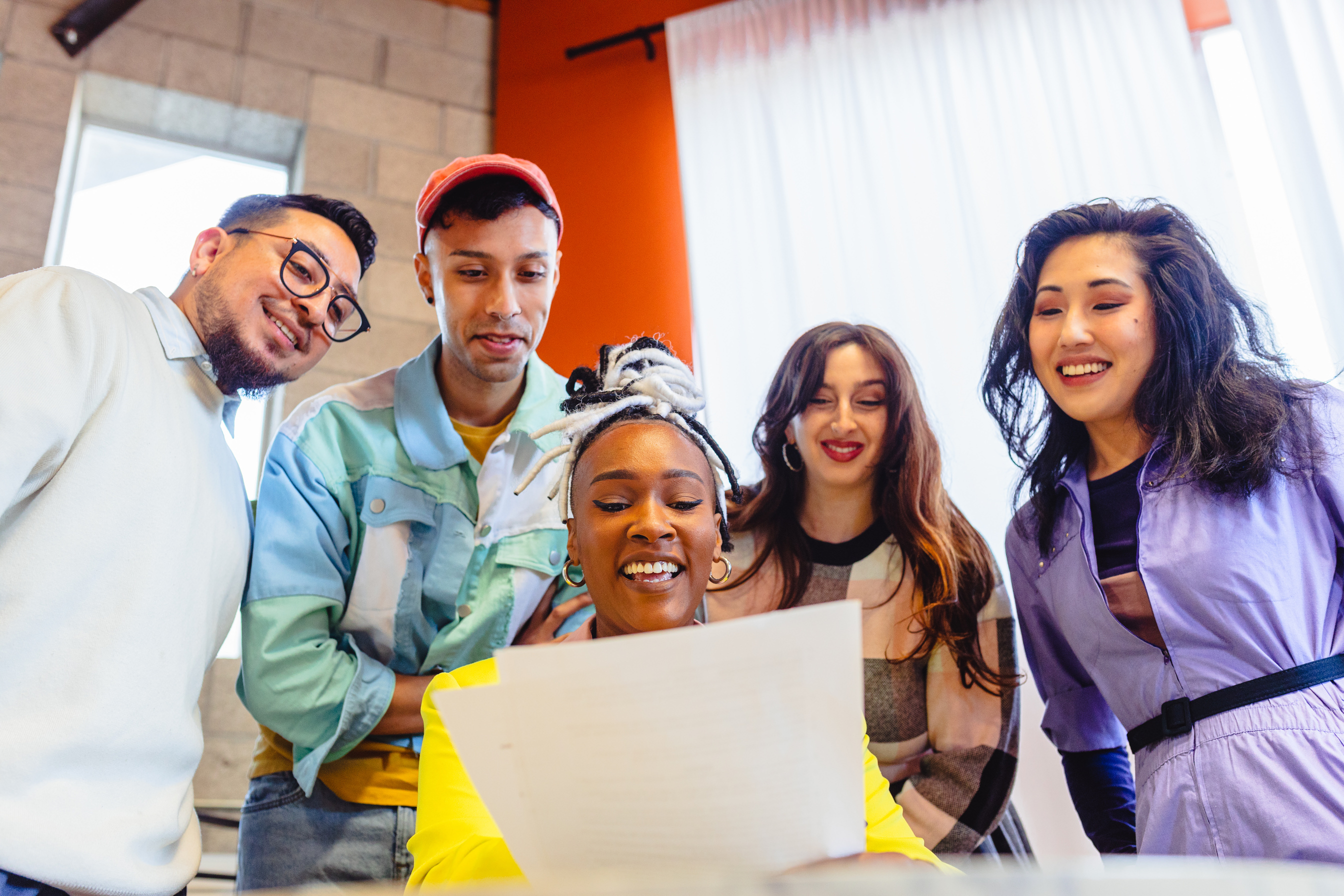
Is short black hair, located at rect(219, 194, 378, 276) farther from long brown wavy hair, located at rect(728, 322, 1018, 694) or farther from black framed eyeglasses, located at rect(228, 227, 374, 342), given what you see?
long brown wavy hair, located at rect(728, 322, 1018, 694)

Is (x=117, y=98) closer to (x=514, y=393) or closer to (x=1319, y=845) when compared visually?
(x=514, y=393)

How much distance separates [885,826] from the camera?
1.10 meters

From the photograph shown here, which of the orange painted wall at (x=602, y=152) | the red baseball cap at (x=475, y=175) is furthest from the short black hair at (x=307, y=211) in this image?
the orange painted wall at (x=602, y=152)

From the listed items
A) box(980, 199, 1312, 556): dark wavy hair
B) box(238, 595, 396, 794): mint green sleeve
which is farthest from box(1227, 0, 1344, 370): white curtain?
→ box(238, 595, 396, 794): mint green sleeve

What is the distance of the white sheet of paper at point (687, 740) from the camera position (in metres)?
0.67

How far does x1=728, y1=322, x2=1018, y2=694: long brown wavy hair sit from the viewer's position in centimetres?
168

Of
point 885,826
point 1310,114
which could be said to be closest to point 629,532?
point 885,826

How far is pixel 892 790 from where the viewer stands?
1602 millimetres

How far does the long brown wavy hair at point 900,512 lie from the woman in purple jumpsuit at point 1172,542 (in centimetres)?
10

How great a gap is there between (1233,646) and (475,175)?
1441mm

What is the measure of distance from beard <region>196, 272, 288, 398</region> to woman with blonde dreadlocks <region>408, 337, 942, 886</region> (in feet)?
1.46

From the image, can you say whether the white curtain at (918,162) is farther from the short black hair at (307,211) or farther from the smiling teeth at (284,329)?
the smiling teeth at (284,329)

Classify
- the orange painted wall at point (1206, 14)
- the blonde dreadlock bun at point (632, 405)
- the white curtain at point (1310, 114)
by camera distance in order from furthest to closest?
the orange painted wall at point (1206, 14) < the white curtain at point (1310, 114) < the blonde dreadlock bun at point (632, 405)

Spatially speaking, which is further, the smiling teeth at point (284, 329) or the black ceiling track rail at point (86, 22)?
the black ceiling track rail at point (86, 22)
